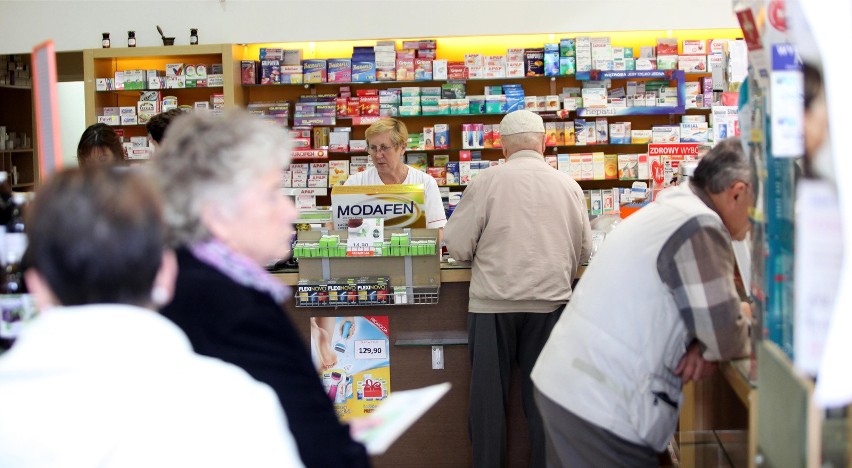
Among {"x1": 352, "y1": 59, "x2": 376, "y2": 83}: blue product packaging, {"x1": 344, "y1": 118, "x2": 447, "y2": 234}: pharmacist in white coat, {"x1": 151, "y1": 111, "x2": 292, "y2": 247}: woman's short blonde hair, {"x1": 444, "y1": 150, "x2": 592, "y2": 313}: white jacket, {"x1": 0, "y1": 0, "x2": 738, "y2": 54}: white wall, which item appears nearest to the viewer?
{"x1": 151, "y1": 111, "x2": 292, "y2": 247}: woman's short blonde hair

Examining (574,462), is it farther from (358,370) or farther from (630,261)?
(358,370)

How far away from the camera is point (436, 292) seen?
423 cm

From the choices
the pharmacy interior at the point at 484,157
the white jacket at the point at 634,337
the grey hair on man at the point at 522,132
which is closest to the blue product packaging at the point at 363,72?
the pharmacy interior at the point at 484,157

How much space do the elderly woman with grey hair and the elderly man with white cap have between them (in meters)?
2.39

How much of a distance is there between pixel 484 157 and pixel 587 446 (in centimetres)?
566

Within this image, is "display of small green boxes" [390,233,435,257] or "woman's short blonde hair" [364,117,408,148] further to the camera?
"woman's short blonde hair" [364,117,408,148]

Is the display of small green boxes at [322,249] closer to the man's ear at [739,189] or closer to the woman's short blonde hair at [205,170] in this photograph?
the man's ear at [739,189]

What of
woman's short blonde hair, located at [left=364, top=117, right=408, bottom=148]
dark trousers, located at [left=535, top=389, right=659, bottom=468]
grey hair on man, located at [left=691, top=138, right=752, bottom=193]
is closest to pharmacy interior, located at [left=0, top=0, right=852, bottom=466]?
grey hair on man, located at [left=691, top=138, right=752, bottom=193]

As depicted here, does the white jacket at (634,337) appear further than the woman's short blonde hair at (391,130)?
No

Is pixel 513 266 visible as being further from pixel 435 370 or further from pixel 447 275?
pixel 435 370

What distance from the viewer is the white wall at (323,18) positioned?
7668mm

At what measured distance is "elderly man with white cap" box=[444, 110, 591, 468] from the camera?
4.08 metres

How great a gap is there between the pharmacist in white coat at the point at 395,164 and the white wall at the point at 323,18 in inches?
104

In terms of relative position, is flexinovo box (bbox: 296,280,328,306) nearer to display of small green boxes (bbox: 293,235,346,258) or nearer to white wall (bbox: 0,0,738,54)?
display of small green boxes (bbox: 293,235,346,258)
